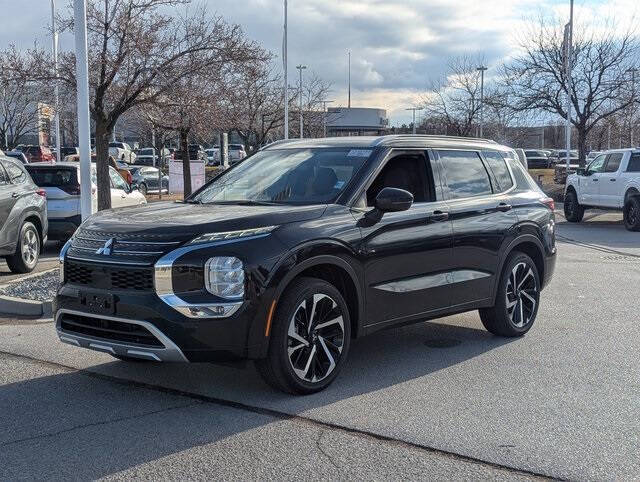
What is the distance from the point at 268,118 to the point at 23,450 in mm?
29293

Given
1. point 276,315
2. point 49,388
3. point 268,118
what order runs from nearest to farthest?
point 276,315
point 49,388
point 268,118

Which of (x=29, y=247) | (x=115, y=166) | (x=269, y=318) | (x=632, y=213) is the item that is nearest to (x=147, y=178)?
A: (x=115, y=166)

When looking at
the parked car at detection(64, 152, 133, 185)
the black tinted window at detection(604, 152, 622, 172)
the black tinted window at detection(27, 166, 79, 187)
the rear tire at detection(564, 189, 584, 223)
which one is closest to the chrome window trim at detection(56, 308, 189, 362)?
the black tinted window at detection(27, 166, 79, 187)

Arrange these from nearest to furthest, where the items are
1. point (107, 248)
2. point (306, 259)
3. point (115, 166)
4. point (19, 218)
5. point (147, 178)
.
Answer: point (107, 248) < point (306, 259) < point (19, 218) < point (115, 166) < point (147, 178)

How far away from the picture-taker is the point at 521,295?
7102mm

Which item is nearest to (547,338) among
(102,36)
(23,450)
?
(23,450)

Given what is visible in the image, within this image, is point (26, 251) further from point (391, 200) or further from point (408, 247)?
point (391, 200)

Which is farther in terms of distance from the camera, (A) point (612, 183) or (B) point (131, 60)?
(A) point (612, 183)

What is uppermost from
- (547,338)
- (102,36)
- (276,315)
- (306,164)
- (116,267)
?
(102,36)

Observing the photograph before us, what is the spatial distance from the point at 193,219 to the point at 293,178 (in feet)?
3.84

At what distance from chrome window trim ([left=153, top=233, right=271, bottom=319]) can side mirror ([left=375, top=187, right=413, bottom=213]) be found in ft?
4.57

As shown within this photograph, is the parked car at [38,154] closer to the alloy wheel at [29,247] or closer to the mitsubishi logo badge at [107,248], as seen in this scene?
the alloy wheel at [29,247]

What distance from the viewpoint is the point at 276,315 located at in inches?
193

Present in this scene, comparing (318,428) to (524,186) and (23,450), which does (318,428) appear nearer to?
(23,450)
